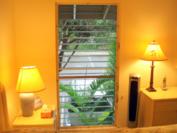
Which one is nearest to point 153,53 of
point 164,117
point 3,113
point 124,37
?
point 124,37

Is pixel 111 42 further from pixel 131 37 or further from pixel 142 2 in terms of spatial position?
pixel 142 2

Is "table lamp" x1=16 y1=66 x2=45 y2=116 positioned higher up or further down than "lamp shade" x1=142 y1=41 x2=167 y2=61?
further down

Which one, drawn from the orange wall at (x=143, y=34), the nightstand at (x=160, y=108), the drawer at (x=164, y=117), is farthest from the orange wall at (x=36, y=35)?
the drawer at (x=164, y=117)

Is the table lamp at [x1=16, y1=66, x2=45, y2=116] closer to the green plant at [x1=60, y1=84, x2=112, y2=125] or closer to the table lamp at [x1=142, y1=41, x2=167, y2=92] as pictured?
the green plant at [x1=60, y1=84, x2=112, y2=125]

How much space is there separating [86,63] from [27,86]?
1.14m

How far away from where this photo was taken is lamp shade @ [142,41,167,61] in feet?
11.6

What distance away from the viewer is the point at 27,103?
3.05 metres

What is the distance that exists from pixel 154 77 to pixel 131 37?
0.71 meters

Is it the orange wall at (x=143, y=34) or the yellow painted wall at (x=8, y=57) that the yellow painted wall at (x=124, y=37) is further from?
the yellow painted wall at (x=8, y=57)

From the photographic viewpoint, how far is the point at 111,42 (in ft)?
12.4

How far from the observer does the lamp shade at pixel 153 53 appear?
11.6 ft

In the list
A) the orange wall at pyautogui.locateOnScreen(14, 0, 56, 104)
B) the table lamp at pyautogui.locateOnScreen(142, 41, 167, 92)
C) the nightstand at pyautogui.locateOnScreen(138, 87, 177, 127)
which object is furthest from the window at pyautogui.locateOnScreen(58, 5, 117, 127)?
the nightstand at pyautogui.locateOnScreen(138, 87, 177, 127)

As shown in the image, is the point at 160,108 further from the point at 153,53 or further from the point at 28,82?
the point at 28,82

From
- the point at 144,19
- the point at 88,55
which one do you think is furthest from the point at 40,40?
the point at 144,19
